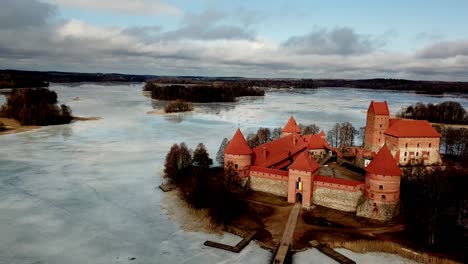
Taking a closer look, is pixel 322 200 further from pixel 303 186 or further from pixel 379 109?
pixel 379 109

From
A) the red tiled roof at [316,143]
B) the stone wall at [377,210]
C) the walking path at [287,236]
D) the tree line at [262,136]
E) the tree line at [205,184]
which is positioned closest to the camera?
the walking path at [287,236]

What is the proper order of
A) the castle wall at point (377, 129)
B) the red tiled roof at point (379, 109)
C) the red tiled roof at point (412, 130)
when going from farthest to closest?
the castle wall at point (377, 129), the red tiled roof at point (379, 109), the red tiled roof at point (412, 130)

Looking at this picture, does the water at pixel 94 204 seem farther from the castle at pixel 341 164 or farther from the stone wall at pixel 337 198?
the stone wall at pixel 337 198

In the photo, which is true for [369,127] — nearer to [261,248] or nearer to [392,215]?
[392,215]

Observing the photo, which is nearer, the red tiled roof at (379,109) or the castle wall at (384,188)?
the castle wall at (384,188)

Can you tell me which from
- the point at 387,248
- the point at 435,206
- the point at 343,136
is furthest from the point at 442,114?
the point at 387,248

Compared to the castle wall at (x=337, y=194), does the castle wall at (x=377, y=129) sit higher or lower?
higher

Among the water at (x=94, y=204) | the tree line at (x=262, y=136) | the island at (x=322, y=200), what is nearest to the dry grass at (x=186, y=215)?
the island at (x=322, y=200)
